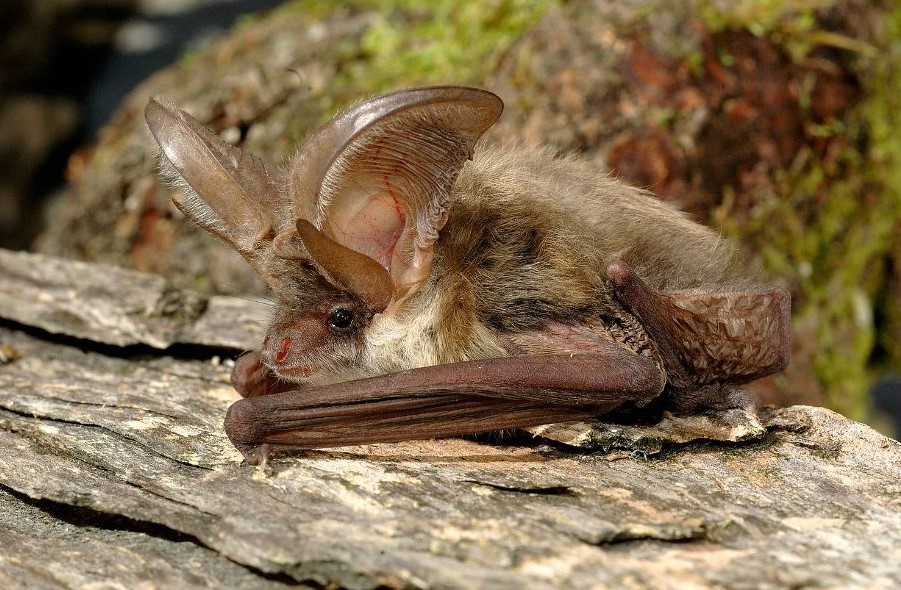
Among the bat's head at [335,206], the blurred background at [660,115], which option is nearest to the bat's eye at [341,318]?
the bat's head at [335,206]

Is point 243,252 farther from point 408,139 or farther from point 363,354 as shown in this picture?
point 408,139

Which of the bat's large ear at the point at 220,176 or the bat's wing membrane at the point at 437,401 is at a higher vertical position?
the bat's large ear at the point at 220,176

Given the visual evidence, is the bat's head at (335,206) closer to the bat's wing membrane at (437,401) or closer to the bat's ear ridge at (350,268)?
the bat's ear ridge at (350,268)

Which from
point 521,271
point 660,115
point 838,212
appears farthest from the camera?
point 838,212

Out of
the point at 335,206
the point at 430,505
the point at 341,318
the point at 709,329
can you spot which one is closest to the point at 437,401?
the point at 430,505

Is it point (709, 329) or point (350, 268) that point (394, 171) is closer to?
point (350, 268)

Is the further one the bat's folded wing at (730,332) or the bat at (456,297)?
the bat's folded wing at (730,332)

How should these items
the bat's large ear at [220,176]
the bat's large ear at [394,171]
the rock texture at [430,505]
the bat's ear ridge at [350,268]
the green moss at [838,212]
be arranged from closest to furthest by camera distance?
the rock texture at [430,505] → the bat's large ear at [394,171] → the bat's ear ridge at [350,268] → the bat's large ear at [220,176] → the green moss at [838,212]

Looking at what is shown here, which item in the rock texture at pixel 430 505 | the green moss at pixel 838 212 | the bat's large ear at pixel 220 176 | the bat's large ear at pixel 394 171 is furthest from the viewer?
the green moss at pixel 838 212
